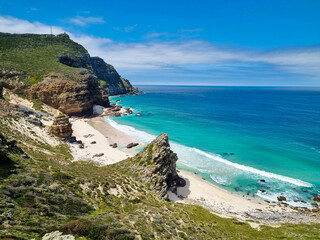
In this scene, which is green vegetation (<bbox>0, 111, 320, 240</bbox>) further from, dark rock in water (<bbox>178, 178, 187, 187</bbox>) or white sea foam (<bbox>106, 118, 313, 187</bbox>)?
white sea foam (<bbox>106, 118, 313, 187</bbox>)

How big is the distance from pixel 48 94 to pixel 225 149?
223 ft

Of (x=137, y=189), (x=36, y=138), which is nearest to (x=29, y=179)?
(x=137, y=189)

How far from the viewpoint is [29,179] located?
12.2m

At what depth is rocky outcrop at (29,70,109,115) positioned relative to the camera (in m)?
66.9

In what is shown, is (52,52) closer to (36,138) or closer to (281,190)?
(36,138)

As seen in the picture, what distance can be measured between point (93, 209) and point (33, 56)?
3753 inches

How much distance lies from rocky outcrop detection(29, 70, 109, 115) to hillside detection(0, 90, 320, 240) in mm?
56379

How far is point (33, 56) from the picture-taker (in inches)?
3221

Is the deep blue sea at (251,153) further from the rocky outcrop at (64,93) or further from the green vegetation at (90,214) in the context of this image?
the rocky outcrop at (64,93)

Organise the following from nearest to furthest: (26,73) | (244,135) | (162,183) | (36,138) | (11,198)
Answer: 1. (11,198)
2. (162,183)
3. (36,138)
4. (244,135)
5. (26,73)

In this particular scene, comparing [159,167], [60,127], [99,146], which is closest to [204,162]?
[159,167]

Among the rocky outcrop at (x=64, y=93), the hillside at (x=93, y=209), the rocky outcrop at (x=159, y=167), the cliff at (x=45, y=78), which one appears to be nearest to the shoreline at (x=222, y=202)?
the rocky outcrop at (x=159, y=167)

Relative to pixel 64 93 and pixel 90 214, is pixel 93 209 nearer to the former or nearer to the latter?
pixel 90 214

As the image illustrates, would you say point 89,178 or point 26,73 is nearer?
point 89,178
